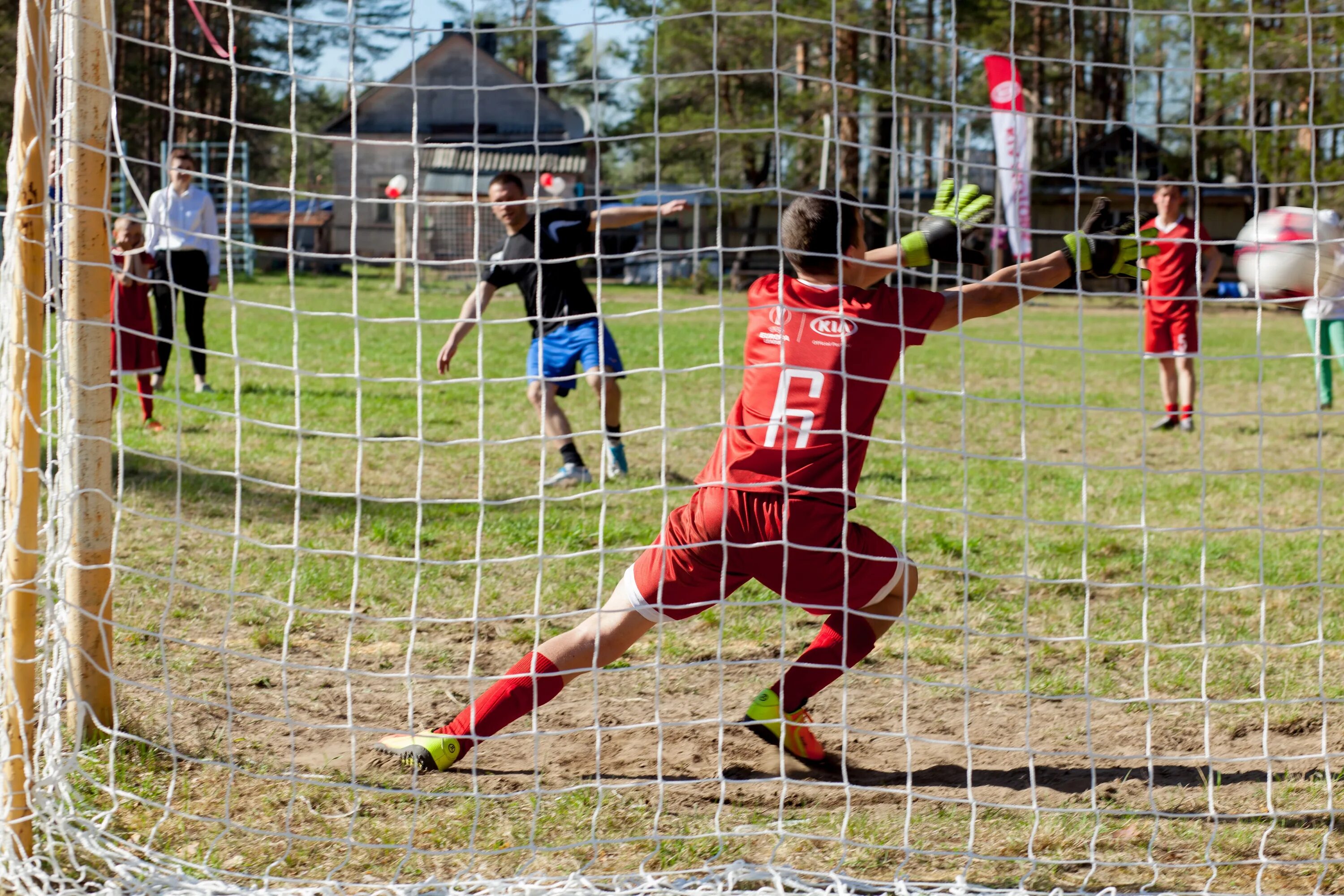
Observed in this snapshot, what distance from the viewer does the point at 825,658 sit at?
11.3 feet

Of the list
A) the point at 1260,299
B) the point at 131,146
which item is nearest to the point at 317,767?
the point at 1260,299

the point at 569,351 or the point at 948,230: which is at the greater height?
the point at 948,230

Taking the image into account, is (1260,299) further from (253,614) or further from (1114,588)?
(253,614)

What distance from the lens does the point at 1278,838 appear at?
3.08m

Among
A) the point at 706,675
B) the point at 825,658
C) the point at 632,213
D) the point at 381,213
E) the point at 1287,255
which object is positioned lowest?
the point at 706,675

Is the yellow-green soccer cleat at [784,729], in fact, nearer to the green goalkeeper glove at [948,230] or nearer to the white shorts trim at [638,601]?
the white shorts trim at [638,601]

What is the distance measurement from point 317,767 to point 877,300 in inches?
76.3

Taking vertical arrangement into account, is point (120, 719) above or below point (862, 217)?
below

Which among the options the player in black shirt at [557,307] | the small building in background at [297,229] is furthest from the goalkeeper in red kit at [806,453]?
the small building in background at [297,229]

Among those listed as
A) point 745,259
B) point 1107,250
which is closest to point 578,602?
point 1107,250

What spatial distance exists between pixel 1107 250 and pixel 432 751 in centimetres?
219

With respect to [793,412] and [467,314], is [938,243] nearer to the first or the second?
[793,412]

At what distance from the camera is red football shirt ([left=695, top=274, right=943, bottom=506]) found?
3.20 metres

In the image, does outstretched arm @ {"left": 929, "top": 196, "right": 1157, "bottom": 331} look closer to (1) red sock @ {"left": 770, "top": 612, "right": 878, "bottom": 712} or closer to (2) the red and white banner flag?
(1) red sock @ {"left": 770, "top": 612, "right": 878, "bottom": 712}
